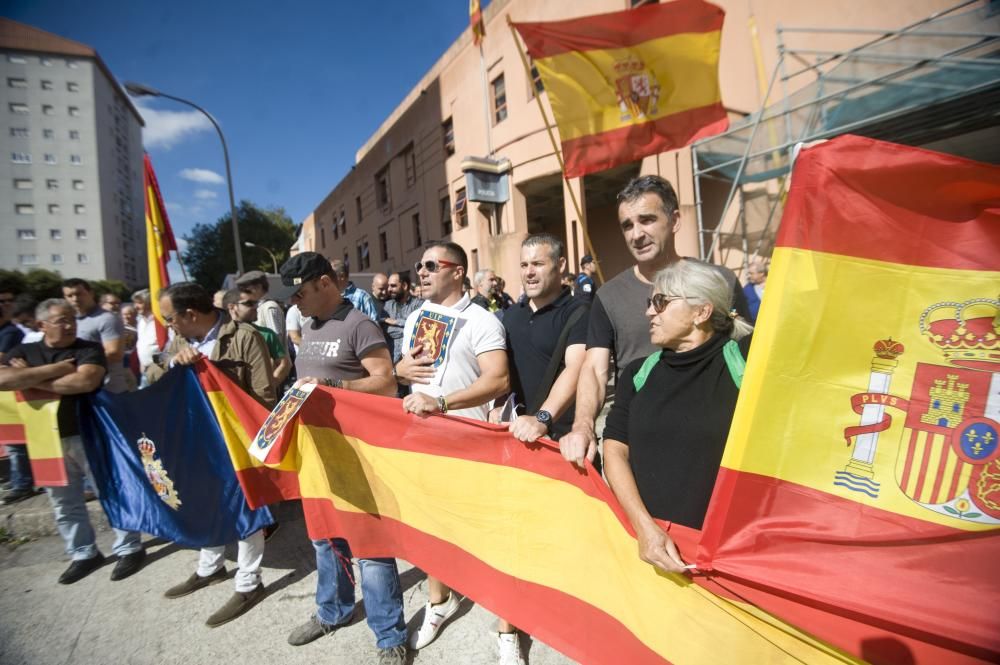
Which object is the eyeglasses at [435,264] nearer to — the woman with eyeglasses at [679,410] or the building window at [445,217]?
the woman with eyeglasses at [679,410]

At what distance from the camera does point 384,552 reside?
244 cm

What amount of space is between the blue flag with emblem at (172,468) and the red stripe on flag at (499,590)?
3.38ft

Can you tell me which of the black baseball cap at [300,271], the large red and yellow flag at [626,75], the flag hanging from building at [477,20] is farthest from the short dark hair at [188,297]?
the flag hanging from building at [477,20]

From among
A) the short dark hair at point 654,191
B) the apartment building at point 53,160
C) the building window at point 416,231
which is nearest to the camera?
the short dark hair at point 654,191

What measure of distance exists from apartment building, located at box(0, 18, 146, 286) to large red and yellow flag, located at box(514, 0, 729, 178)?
66668mm

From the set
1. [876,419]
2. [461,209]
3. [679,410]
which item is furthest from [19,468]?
[461,209]

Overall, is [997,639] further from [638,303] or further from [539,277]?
[539,277]

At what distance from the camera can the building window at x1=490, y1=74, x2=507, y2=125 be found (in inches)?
576

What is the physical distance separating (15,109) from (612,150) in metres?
80.5

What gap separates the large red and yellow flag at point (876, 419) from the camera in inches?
47.3

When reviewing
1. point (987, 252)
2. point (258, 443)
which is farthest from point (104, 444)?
point (987, 252)

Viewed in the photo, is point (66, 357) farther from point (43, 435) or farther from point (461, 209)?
point (461, 209)

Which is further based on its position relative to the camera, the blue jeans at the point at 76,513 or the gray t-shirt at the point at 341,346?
the blue jeans at the point at 76,513

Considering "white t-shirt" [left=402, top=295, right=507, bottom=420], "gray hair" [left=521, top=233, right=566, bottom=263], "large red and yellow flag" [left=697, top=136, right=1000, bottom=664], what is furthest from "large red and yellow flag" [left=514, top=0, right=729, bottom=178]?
"large red and yellow flag" [left=697, top=136, right=1000, bottom=664]
